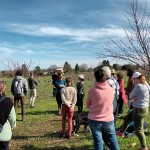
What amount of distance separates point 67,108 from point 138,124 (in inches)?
98.4

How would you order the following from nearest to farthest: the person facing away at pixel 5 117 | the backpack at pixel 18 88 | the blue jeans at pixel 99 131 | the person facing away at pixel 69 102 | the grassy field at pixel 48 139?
the person facing away at pixel 5 117 → the blue jeans at pixel 99 131 → the grassy field at pixel 48 139 → the person facing away at pixel 69 102 → the backpack at pixel 18 88

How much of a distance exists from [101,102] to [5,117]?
5.94ft

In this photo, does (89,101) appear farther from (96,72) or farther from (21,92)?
(21,92)

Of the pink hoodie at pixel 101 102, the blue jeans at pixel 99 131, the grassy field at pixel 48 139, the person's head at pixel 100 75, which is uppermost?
the person's head at pixel 100 75

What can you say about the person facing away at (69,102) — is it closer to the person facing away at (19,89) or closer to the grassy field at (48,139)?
the grassy field at (48,139)

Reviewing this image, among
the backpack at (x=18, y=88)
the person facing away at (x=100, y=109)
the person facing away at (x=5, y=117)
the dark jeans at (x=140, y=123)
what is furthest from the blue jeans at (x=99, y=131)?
the backpack at (x=18, y=88)

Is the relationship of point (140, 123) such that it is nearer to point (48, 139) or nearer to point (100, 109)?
point (100, 109)

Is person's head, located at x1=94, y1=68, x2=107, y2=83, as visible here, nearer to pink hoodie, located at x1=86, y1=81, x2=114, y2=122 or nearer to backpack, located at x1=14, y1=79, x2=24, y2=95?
pink hoodie, located at x1=86, y1=81, x2=114, y2=122

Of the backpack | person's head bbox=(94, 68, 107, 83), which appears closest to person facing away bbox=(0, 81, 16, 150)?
person's head bbox=(94, 68, 107, 83)

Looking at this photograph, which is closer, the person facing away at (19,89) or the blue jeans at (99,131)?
the blue jeans at (99,131)

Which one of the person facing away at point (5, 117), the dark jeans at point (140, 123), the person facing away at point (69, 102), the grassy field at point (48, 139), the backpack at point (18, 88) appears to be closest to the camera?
the person facing away at point (5, 117)

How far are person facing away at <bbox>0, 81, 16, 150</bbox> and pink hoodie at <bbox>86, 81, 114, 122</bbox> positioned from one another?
152 centimetres

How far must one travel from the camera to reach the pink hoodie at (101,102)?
18.5 ft

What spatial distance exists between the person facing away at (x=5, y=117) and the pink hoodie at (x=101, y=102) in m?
1.52
